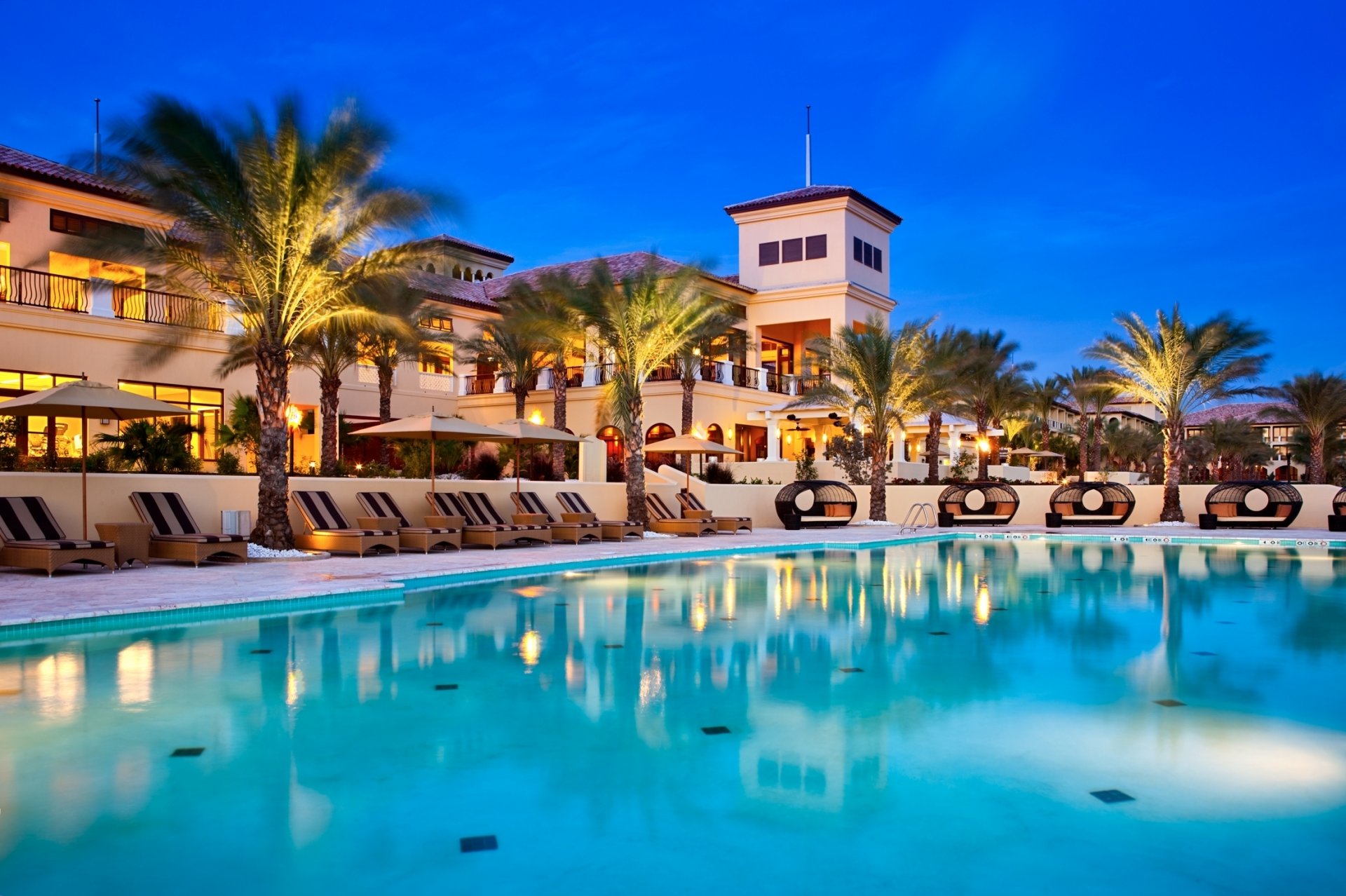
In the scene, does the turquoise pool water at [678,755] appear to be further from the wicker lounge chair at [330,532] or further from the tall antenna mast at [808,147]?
the tall antenna mast at [808,147]

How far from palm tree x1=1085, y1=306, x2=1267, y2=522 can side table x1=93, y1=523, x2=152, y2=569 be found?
25309mm

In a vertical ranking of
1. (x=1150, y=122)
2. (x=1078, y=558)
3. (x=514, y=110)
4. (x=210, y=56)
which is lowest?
(x=1078, y=558)

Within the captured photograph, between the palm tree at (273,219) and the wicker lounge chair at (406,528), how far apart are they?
1.84 meters

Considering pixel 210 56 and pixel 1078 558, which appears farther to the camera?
pixel 210 56

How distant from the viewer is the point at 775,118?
80.3m

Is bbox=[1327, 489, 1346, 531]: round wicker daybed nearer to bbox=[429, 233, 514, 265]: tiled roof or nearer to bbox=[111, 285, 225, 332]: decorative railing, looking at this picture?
bbox=[111, 285, 225, 332]: decorative railing

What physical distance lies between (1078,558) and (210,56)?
102891 mm

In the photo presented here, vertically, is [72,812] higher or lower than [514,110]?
lower

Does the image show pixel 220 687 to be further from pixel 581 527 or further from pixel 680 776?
pixel 581 527

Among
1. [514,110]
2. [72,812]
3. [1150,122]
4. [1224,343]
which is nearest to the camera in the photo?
[72,812]

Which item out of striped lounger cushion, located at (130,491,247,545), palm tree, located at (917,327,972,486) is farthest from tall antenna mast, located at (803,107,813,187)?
striped lounger cushion, located at (130,491,247,545)

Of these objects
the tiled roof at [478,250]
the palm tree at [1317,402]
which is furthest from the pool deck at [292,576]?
the tiled roof at [478,250]

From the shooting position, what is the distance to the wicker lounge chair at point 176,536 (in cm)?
1402

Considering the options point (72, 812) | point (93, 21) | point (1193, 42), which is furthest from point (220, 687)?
point (93, 21)
